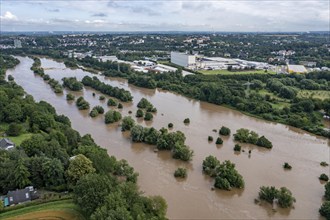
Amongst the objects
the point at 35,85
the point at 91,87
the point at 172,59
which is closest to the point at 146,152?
the point at 91,87

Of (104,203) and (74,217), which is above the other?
(104,203)

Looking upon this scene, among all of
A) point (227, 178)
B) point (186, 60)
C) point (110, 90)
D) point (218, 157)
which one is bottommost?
point (218, 157)

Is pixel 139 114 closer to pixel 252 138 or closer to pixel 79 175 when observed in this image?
pixel 252 138

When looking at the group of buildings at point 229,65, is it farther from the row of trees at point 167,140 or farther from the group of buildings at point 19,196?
the group of buildings at point 19,196

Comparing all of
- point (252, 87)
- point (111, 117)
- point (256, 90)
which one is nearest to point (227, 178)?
point (111, 117)

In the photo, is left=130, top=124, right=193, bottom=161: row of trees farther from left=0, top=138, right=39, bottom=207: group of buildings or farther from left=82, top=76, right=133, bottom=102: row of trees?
left=82, top=76, right=133, bottom=102: row of trees

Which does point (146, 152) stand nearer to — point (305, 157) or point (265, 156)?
point (265, 156)
